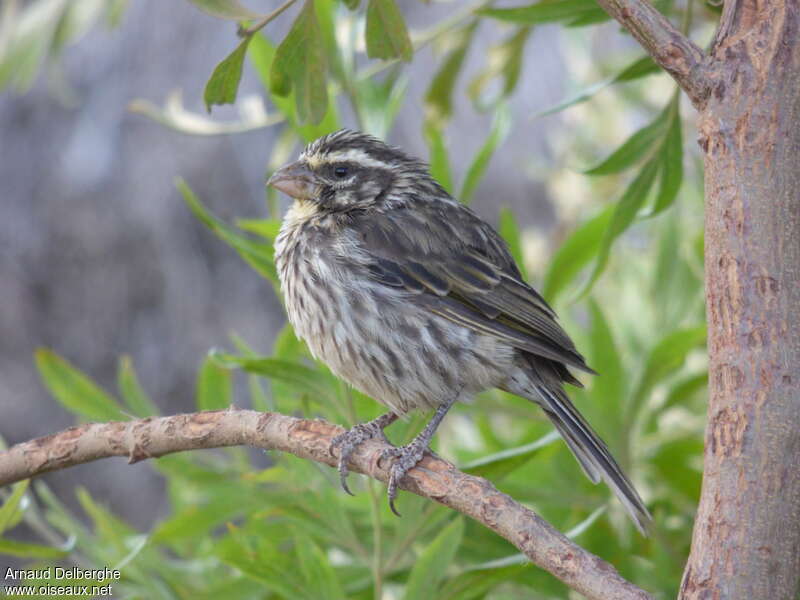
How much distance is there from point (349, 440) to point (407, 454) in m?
0.14

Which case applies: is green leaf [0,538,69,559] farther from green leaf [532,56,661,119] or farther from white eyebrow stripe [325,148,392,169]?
green leaf [532,56,661,119]

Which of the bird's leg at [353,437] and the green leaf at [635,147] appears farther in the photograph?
the green leaf at [635,147]

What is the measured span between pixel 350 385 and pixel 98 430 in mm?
749

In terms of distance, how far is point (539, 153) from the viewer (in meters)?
7.08

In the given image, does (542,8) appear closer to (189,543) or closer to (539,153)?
(189,543)

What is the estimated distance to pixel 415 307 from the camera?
301 cm

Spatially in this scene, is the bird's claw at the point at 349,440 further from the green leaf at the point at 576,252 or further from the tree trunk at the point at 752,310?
the tree trunk at the point at 752,310

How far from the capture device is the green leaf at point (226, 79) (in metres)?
2.29

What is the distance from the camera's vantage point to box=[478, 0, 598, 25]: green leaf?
258 centimetres

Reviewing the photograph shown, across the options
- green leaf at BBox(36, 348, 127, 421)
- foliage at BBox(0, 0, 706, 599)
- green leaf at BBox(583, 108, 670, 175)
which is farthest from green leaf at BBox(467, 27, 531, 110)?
green leaf at BBox(36, 348, 127, 421)

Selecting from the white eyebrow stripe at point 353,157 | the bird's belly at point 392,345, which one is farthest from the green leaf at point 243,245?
the white eyebrow stripe at point 353,157

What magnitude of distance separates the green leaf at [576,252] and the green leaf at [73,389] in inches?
49.1

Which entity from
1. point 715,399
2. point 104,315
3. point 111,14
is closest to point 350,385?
point 715,399

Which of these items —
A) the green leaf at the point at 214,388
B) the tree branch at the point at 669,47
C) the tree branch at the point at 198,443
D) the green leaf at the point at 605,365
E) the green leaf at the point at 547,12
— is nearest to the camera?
the tree branch at the point at 669,47
